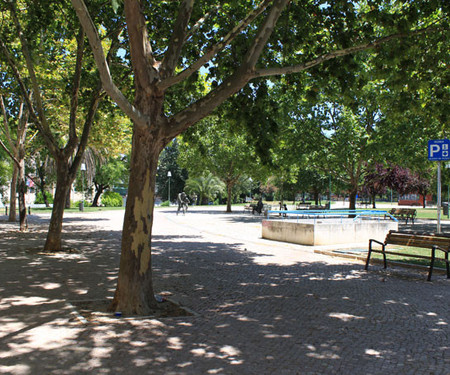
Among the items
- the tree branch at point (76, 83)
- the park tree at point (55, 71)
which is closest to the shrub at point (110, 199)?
the park tree at point (55, 71)

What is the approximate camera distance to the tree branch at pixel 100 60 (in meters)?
5.18

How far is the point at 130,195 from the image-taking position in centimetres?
594

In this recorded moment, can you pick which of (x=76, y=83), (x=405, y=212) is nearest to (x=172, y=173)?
(x=405, y=212)

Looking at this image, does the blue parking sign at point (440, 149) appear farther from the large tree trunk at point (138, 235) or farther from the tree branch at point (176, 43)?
the large tree trunk at point (138, 235)

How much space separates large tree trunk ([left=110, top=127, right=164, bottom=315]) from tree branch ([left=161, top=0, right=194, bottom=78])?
115 centimetres

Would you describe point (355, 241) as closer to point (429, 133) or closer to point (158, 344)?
point (429, 133)

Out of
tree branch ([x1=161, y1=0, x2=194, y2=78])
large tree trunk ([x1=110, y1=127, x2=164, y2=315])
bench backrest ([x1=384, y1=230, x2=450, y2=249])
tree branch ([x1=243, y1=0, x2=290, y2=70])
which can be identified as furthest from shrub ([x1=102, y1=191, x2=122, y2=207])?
tree branch ([x1=243, y1=0, x2=290, y2=70])

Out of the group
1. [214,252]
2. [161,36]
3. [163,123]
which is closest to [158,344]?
[163,123]

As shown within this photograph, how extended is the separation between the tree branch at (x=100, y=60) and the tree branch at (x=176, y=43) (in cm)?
97

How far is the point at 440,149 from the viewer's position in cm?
1161

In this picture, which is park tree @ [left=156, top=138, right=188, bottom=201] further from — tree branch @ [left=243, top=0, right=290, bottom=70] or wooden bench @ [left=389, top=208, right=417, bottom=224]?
tree branch @ [left=243, top=0, right=290, bottom=70]

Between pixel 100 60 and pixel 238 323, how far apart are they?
3.85m

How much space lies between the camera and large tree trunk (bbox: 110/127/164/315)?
5.81 meters

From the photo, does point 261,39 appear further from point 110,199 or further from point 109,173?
point 110,199
